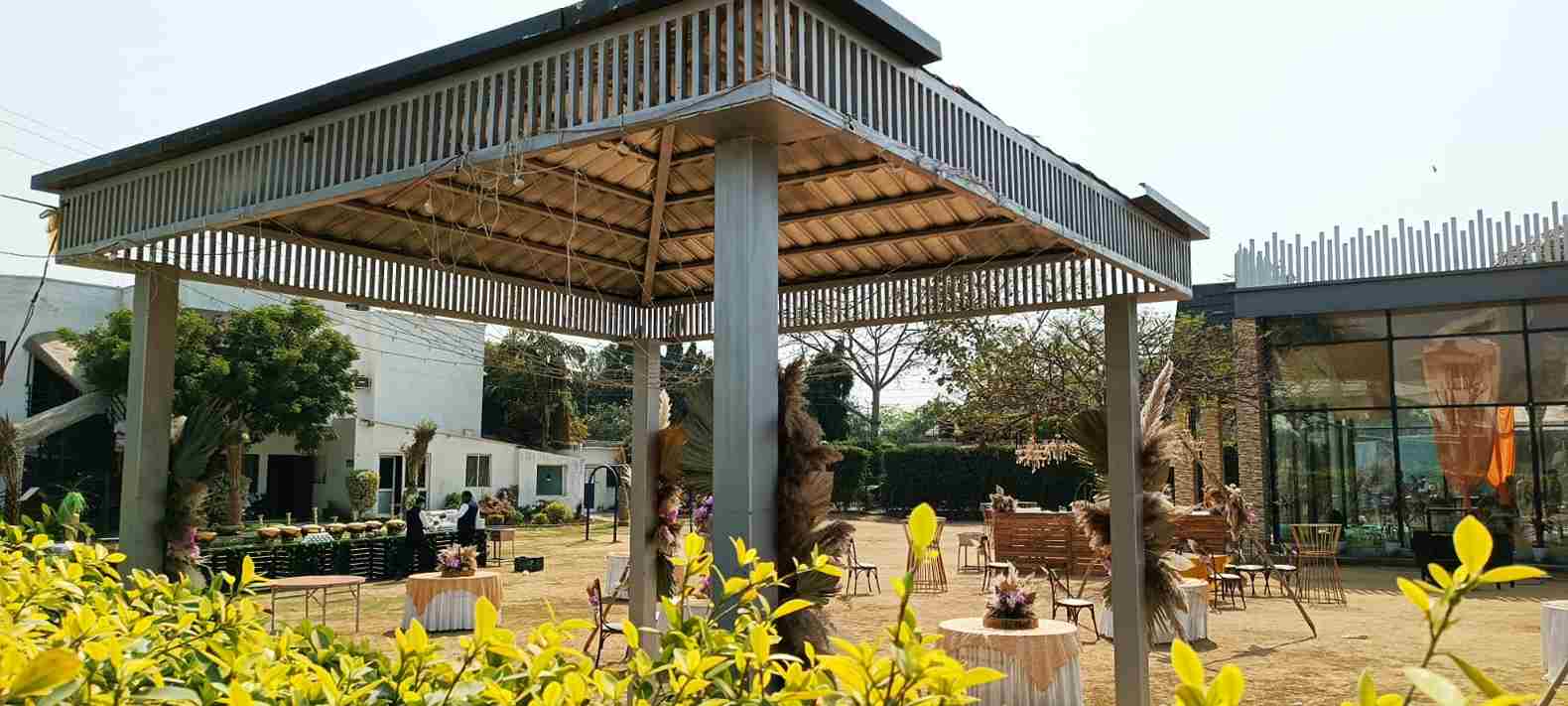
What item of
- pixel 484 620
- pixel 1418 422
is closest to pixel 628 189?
pixel 484 620

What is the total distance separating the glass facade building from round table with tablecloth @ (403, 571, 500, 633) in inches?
527

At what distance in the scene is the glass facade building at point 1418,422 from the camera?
51.6ft

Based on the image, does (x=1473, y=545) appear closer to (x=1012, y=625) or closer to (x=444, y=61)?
(x=444, y=61)

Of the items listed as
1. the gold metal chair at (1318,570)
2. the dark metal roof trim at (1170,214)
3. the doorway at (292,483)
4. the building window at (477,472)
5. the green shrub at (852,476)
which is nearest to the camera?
the dark metal roof trim at (1170,214)

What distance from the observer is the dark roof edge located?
144 inches

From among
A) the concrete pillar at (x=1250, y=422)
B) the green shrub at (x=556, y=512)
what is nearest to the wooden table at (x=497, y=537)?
the green shrub at (x=556, y=512)

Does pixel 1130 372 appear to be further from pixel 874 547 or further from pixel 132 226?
pixel 874 547

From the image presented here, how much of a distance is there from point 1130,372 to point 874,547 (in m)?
16.1

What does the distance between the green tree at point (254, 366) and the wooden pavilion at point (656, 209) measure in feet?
59.1

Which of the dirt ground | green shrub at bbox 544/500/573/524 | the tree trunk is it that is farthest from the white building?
the dirt ground

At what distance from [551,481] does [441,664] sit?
35.6 m

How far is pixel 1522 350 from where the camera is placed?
16.0 m

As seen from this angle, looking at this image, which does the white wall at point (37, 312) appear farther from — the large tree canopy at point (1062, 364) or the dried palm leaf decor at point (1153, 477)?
the dried palm leaf decor at point (1153, 477)

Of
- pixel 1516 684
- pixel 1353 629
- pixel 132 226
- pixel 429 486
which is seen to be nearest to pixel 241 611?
pixel 132 226
